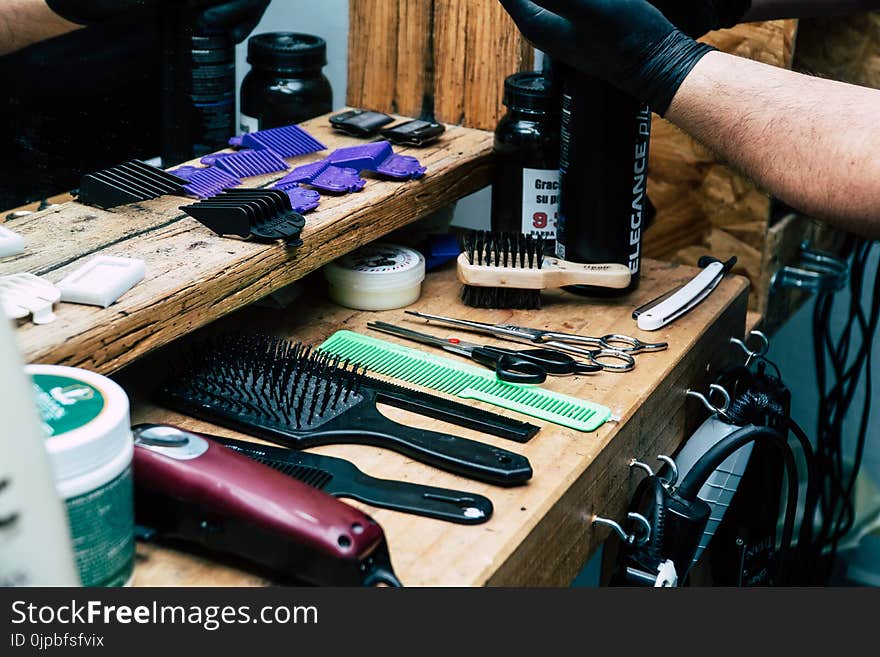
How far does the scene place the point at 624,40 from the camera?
95 centimetres

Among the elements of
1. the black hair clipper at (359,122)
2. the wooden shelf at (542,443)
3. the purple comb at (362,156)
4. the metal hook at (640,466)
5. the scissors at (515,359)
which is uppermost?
the black hair clipper at (359,122)

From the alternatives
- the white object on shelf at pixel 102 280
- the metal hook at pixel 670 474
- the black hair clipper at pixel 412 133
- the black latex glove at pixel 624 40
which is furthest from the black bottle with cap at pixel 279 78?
the metal hook at pixel 670 474

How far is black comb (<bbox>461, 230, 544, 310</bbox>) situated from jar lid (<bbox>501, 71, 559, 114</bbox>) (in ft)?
0.50

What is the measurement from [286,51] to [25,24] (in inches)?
13.0

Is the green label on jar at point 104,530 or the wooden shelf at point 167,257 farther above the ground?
the wooden shelf at point 167,257

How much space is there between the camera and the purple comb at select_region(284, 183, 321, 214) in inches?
39.8

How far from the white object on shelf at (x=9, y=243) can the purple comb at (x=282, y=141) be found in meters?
0.34

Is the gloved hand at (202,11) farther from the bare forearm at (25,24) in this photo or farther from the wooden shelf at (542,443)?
the wooden shelf at (542,443)

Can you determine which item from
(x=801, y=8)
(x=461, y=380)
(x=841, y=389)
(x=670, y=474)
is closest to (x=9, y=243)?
(x=461, y=380)

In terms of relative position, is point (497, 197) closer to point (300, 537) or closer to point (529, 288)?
point (529, 288)

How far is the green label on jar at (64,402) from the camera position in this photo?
60cm

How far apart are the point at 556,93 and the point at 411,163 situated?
184 millimetres

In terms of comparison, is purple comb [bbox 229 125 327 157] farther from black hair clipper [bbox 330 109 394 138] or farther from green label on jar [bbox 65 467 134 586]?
green label on jar [bbox 65 467 134 586]

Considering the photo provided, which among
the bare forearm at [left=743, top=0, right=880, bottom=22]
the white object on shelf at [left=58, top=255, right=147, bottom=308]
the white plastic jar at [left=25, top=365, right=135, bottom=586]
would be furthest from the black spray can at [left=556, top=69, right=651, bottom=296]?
the white plastic jar at [left=25, top=365, right=135, bottom=586]
